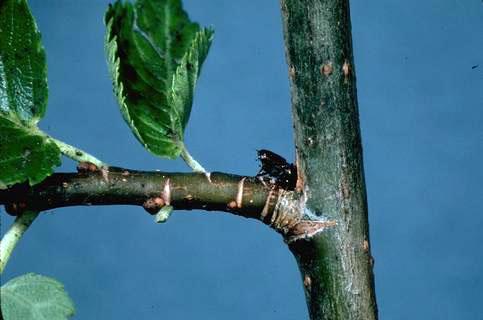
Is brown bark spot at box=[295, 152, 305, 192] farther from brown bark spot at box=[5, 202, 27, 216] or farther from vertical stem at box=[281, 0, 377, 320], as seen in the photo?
brown bark spot at box=[5, 202, 27, 216]

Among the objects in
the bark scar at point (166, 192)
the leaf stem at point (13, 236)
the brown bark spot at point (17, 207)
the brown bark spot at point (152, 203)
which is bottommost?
the leaf stem at point (13, 236)

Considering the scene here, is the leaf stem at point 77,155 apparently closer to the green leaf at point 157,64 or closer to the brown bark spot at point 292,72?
the green leaf at point 157,64

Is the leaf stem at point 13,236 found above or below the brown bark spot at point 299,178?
below

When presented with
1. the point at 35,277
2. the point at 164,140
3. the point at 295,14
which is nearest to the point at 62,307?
the point at 35,277

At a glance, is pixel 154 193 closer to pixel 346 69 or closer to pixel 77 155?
pixel 77 155

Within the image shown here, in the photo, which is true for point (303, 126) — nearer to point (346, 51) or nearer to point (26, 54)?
point (346, 51)

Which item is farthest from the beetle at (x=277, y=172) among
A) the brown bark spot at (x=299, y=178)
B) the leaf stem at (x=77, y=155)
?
the leaf stem at (x=77, y=155)
